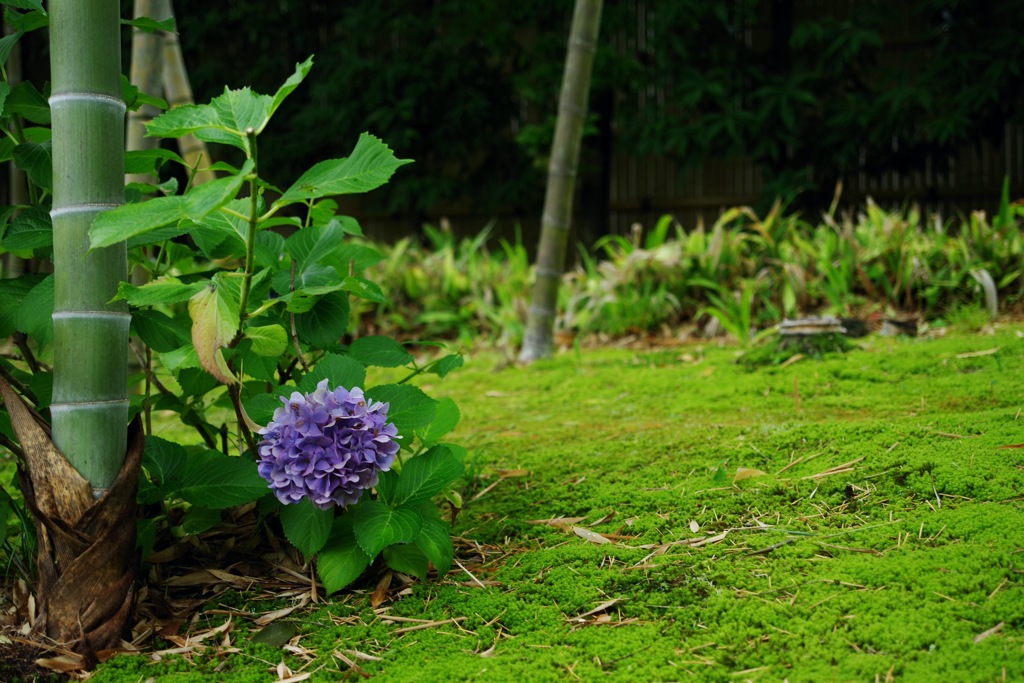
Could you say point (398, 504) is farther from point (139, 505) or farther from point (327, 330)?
point (139, 505)

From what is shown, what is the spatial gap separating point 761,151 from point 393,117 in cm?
402

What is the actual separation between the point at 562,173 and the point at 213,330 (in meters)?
2.39

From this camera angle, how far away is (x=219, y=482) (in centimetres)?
146

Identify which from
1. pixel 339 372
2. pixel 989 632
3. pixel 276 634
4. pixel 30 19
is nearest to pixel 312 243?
pixel 339 372

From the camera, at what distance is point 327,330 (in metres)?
1.56

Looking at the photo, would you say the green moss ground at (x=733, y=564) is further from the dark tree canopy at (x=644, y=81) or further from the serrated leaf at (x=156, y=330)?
the dark tree canopy at (x=644, y=81)

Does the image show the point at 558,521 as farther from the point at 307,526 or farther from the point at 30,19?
the point at 30,19

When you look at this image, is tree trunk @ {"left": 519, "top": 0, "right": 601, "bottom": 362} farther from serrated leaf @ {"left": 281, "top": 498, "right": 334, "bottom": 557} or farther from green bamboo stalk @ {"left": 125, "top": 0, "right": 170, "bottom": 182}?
serrated leaf @ {"left": 281, "top": 498, "right": 334, "bottom": 557}

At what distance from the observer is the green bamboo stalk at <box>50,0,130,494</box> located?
1305 mm

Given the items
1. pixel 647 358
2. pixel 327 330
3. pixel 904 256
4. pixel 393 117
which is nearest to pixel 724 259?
pixel 904 256

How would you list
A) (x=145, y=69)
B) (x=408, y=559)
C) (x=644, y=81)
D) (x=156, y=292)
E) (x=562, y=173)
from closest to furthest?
(x=156, y=292) < (x=408, y=559) < (x=145, y=69) < (x=562, y=173) < (x=644, y=81)

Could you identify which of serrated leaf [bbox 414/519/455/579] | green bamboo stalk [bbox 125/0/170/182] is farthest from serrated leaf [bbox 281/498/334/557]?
green bamboo stalk [bbox 125/0/170/182]

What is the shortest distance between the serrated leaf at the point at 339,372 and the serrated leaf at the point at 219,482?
198mm

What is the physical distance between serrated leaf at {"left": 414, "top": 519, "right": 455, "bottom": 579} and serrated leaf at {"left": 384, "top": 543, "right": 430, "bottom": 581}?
0.03 meters
